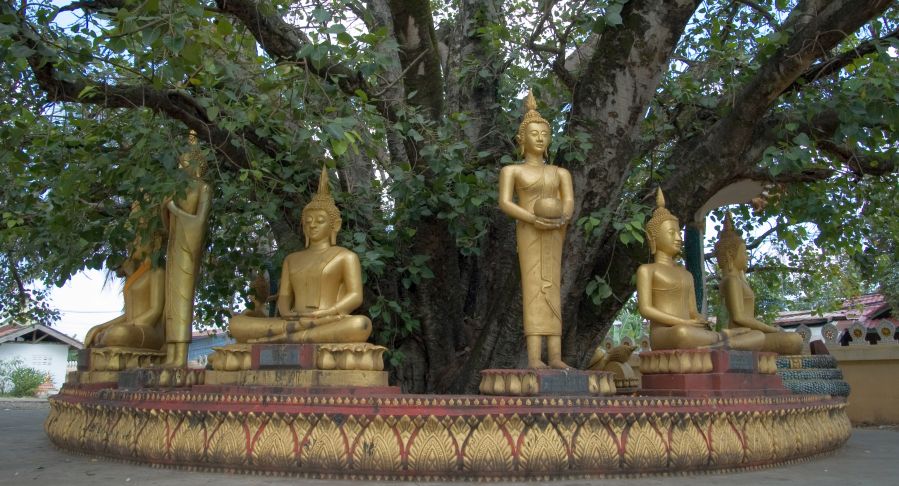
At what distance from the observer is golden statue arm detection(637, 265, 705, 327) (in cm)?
685

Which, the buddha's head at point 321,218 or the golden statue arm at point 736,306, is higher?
the buddha's head at point 321,218

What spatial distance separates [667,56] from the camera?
7.82 meters

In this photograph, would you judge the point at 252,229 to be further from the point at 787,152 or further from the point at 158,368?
the point at 787,152

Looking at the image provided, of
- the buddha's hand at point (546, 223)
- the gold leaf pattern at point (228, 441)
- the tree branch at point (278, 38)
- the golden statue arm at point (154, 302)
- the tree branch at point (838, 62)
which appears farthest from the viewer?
the golden statue arm at point (154, 302)

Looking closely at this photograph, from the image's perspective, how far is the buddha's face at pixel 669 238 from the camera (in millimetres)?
7199

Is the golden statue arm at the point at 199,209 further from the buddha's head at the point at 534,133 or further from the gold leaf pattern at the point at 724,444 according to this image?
the gold leaf pattern at the point at 724,444

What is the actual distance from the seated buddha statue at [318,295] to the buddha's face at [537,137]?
183 cm

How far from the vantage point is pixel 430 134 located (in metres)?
7.45

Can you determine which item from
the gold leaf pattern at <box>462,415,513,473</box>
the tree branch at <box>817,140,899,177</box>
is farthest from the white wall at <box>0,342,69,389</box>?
the tree branch at <box>817,140,899,177</box>

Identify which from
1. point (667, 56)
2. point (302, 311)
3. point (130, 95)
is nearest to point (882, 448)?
point (667, 56)

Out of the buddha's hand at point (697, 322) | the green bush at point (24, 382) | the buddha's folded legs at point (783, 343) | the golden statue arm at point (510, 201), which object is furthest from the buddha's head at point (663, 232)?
the green bush at point (24, 382)

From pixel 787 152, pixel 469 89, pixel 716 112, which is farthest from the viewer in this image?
pixel 469 89

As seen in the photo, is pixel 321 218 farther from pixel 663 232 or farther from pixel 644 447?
pixel 644 447

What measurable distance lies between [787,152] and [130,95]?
5.90 metres
